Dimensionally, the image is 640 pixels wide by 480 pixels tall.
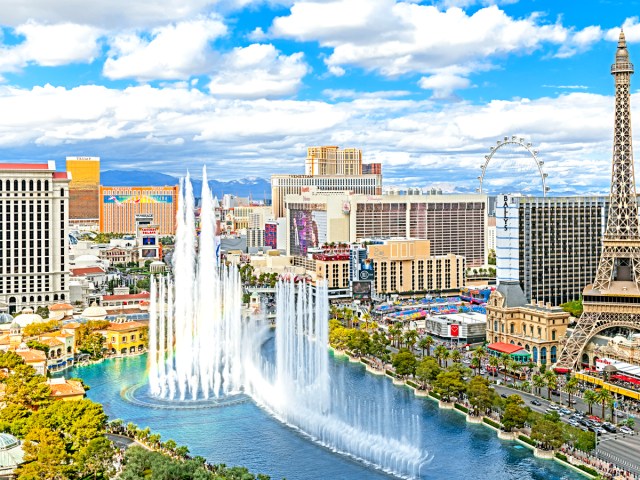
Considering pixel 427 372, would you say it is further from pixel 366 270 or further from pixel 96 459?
pixel 366 270

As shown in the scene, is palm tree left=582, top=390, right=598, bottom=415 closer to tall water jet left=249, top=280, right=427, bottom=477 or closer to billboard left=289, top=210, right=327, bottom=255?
tall water jet left=249, top=280, right=427, bottom=477

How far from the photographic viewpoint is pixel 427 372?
2354 inches

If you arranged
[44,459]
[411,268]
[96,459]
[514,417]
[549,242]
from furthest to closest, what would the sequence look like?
[411,268]
[549,242]
[514,417]
[96,459]
[44,459]

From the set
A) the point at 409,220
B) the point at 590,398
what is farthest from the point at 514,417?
the point at 409,220

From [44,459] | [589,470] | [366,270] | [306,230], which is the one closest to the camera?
[44,459]

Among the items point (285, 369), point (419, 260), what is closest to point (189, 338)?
point (285, 369)

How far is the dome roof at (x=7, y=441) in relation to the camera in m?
38.4

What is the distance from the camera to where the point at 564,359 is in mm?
64500

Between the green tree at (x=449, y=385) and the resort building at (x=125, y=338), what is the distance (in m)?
31.8

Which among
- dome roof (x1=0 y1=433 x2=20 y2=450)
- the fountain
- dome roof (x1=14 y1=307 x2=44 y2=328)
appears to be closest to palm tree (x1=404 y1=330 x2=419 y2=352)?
the fountain

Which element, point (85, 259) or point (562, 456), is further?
point (85, 259)

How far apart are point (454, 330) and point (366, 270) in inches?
1306

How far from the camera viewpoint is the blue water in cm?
4259

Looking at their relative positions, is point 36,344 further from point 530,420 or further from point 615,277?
point 615,277
